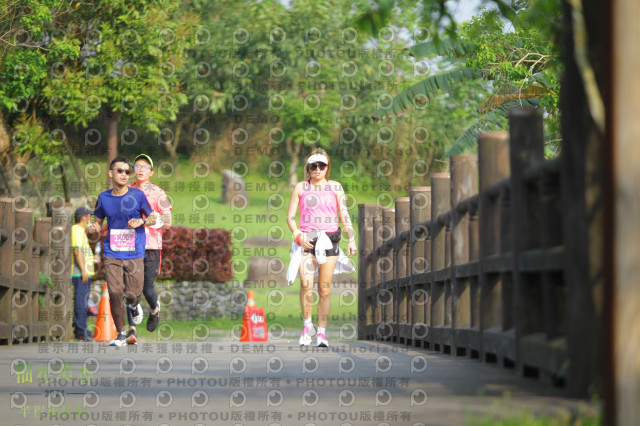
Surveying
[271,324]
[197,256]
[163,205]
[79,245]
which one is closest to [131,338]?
[163,205]

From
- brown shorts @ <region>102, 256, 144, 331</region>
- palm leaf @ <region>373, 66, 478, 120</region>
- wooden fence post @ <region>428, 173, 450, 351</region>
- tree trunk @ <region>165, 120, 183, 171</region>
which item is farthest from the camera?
tree trunk @ <region>165, 120, 183, 171</region>

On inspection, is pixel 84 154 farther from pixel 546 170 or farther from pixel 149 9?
pixel 546 170

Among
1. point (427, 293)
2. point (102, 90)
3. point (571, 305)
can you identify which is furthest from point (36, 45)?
point (571, 305)

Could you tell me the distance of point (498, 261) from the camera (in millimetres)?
7332

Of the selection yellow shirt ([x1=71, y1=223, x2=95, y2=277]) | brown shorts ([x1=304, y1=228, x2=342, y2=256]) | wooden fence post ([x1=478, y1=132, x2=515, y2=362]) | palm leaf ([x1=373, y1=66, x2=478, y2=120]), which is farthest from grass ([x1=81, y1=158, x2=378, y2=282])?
wooden fence post ([x1=478, y1=132, x2=515, y2=362])

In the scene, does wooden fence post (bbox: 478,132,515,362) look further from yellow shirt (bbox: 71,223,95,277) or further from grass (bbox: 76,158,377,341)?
grass (bbox: 76,158,377,341)

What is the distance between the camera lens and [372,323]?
1756cm

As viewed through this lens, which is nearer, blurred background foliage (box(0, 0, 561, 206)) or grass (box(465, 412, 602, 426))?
grass (box(465, 412, 602, 426))

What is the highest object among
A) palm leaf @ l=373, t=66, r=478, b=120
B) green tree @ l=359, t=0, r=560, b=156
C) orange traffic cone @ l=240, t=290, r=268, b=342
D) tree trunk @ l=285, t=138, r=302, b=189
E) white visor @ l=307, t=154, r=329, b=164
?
tree trunk @ l=285, t=138, r=302, b=189

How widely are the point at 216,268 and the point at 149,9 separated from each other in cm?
642

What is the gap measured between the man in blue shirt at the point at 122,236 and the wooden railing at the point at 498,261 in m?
2.81

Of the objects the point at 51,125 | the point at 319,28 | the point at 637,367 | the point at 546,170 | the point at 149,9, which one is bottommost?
the point at 637,367

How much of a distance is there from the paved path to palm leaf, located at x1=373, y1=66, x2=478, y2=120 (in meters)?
19.2

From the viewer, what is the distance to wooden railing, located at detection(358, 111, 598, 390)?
5906 millimetres
